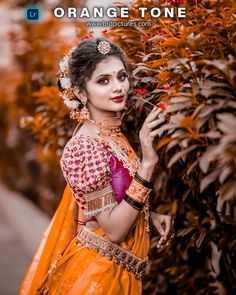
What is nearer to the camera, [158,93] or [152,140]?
[152,140]

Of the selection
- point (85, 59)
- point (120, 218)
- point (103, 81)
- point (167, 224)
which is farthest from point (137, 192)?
point (85, 59)

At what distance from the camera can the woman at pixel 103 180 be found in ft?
7.07

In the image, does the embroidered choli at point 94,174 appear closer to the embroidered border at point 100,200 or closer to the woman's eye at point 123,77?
the embroidered border at point 100,200

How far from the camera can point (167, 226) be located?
2.43 m

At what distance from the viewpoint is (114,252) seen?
2.28 meters

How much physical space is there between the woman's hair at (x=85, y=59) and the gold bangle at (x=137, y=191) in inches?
19.3

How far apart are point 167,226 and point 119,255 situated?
276 millimetres

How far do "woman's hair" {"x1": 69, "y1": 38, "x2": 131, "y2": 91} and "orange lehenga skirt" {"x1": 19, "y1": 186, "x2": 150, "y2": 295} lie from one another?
564 mm

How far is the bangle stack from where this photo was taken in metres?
2.12

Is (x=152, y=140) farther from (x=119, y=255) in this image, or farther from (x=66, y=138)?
(x=66, y=138)

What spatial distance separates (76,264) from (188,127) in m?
0.88

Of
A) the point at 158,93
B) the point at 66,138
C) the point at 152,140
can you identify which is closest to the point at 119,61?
the point at 158,93

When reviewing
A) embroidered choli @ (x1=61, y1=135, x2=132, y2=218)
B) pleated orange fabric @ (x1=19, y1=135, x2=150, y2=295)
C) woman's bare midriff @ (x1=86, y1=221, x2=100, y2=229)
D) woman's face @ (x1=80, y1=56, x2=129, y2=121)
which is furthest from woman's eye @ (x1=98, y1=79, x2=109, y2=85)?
woman's bare midriff @ (x1=86, y1=221, x2=100, y2=229)

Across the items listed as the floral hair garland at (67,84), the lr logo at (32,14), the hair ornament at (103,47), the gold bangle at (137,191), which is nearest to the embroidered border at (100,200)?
the gold bangle at (137,191)
